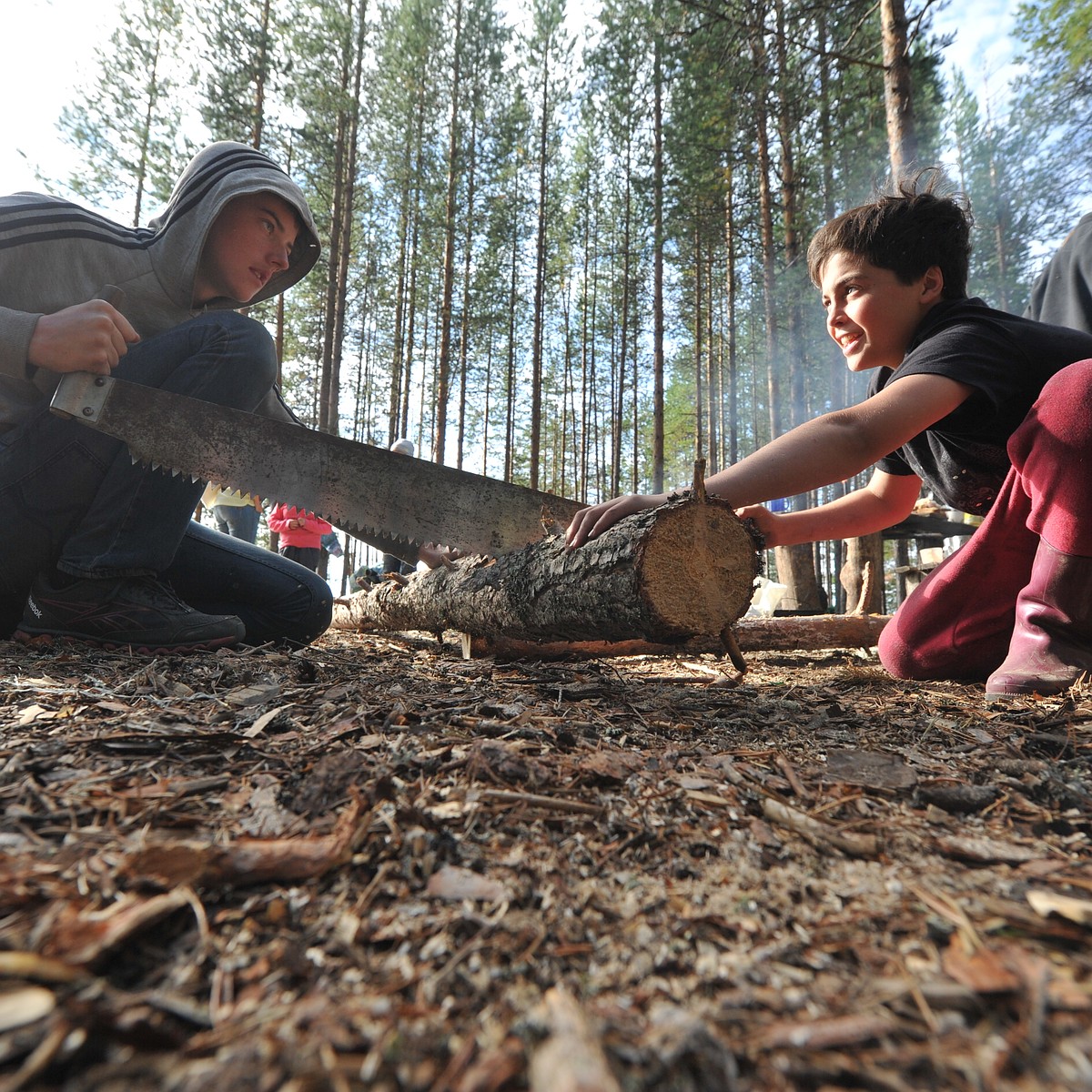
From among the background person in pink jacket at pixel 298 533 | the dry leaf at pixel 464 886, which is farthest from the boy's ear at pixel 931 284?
the background person in pink jacket at pixel 298 533

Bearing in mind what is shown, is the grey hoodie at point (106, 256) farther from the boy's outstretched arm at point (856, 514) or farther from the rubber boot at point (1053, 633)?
the rubber boot at point (1053, 633)

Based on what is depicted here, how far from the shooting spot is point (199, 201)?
2.71 metres

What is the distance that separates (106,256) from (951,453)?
3654mm

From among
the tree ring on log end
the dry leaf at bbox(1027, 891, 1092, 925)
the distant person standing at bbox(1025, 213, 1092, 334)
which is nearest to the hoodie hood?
the tree ring on log end

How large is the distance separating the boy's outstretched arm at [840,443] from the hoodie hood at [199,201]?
225cm

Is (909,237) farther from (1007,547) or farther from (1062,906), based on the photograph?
(1062,906)

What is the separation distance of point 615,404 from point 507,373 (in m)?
4.15

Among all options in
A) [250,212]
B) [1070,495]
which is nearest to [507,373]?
[250,212]

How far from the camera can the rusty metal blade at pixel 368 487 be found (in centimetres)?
262

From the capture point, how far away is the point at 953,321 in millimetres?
2191

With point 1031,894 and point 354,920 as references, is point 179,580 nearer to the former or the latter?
point 354,920

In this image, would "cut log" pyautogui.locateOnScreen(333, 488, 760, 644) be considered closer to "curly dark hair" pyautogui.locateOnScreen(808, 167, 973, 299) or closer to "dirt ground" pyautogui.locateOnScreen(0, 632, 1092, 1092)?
"dirt ground" pyautogui.locateOnScreen(0, 632, 1092, 1092)

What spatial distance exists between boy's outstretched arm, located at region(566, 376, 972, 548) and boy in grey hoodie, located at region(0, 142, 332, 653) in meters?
1.91

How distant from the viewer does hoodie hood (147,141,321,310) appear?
8.80 ft
